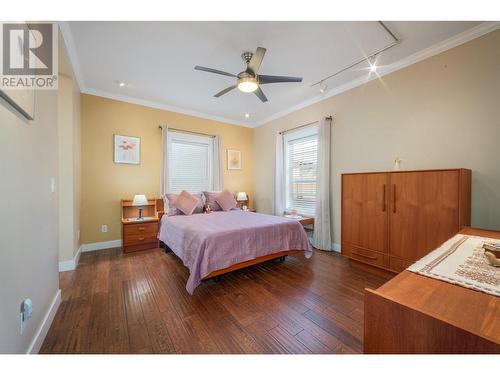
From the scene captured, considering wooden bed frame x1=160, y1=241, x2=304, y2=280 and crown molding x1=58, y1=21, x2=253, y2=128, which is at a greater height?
crown molding x1=58, y1=21, x2=253, y2=128

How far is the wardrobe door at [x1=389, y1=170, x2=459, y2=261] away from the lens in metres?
2.03

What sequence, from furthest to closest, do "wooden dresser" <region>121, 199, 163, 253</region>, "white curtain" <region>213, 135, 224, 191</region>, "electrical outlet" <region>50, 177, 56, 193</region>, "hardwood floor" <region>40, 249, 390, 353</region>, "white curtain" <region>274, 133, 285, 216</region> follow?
"white curtain" <region>213, 135, 224, 191</region> → "white curtain" <region>274, 133, 285, 216</region> → "wooden dresser" <region>121, 199, 163, 253</region> → "electrical outlet" <region>50, 177, 56, 193</region> → "hardwood floor" <region>40, 249, 390, 353</region>

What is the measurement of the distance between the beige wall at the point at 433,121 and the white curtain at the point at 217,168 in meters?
2.40

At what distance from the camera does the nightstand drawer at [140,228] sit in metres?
Answer: 3.37

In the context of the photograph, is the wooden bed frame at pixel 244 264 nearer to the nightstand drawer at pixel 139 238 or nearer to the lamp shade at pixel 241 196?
the nightstand drawer at pixel 139 238

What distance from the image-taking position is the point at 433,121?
246 centimetres

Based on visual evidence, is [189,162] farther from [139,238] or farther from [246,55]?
[246,55]

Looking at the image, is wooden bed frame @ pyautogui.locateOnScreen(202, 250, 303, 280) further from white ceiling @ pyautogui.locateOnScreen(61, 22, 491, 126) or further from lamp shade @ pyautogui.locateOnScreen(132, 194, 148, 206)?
white ceiling @ pyautogui.locateOnScreen(61, 22, 491, 126)

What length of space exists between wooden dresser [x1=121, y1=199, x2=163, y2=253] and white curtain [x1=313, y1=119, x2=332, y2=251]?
2.93 metres

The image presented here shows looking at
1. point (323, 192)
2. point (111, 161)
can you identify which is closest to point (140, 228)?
point (111, 161)

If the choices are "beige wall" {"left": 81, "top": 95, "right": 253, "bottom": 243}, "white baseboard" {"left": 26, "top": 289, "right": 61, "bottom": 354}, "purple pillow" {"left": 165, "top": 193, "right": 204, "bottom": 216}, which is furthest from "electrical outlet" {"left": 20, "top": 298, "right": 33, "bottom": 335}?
"beige wall" {"left": 81, "top": 95, "right": 253, "bottom": 243}

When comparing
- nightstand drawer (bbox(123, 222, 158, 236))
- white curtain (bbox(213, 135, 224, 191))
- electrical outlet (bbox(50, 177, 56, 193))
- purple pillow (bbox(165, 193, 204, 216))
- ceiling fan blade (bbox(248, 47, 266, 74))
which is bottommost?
nightstand drawer (bbox(123, 222, 158, 236))

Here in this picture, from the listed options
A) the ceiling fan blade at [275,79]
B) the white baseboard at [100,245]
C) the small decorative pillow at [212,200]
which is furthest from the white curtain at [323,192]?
the white baseboard at [100,245]

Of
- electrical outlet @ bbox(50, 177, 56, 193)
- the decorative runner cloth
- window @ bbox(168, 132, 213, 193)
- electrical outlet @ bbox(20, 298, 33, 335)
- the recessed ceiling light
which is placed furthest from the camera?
window @ bbox(168, 132, 213, 193)
